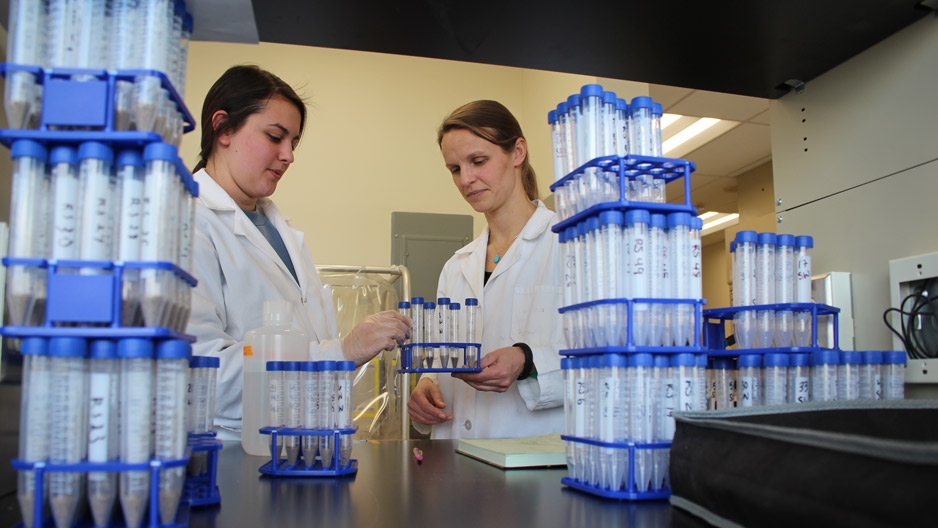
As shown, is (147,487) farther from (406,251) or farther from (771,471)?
(406,251)

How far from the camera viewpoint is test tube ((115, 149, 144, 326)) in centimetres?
56

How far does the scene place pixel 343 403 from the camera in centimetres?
94

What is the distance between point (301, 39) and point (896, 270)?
41.1 inches

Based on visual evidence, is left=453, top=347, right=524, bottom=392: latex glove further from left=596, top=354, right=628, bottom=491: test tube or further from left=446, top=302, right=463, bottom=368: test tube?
left=596, top=354, right=628, bottom=491: test tube

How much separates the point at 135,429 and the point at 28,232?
0.60ft

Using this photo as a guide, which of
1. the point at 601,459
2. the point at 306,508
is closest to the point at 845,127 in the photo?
the point at 601,459


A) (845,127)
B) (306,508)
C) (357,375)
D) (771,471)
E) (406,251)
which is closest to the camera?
(771,471)

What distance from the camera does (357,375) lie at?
10.5 ft

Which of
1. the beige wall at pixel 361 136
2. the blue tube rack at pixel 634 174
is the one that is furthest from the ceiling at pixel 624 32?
the beige wall at pixel 361 136

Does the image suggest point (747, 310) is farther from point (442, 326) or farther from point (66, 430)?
point (66, 430)

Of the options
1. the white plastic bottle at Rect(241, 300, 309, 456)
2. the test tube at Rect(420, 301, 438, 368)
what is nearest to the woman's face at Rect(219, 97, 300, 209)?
the test tube at Rect(420, 301, 438, 368)

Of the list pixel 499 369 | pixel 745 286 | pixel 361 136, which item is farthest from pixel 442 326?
pixel 361 136

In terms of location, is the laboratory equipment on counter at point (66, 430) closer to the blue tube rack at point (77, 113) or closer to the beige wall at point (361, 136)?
the blue tube rack at point (77, 113)

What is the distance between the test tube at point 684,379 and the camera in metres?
0.77
